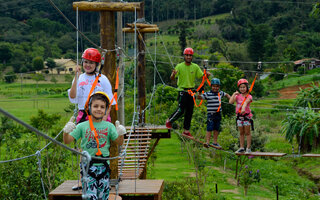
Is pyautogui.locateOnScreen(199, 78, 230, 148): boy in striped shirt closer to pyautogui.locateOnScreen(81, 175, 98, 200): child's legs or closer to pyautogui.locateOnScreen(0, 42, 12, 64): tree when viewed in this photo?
pyautogui.locateOnScreen(81, 175, 98, 200): child's legs

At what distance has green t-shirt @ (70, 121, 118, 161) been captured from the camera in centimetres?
421

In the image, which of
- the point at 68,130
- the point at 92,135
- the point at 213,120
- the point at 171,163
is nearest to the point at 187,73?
the point at 213,120

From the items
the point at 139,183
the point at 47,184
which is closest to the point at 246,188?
the point at 47,184

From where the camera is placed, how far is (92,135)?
13.8 ft

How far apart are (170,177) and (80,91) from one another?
18952mm

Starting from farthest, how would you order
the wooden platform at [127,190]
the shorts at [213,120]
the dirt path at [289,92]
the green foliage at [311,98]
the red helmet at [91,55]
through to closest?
the dirt path at [289,92], the green foliage at [311,98], the shorts at [213,120], the wooden platform at [127,190], the red helmet at [91,55]

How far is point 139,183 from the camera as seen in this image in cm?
616

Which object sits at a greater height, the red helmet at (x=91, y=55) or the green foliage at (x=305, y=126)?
the red helmet at (x=91, y=55)

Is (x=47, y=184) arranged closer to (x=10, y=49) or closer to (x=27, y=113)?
(x=27, y=113)

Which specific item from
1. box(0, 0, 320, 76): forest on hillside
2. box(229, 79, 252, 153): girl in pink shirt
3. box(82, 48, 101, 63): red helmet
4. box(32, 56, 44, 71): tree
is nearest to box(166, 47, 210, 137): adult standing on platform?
box(229, 79, 252, 153): girl in pink shirt

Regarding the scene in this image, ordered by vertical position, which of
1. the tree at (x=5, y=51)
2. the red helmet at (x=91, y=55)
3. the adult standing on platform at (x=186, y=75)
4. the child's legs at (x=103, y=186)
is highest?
the tree at (x=5, y=51)

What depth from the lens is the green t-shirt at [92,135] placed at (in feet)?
13.8

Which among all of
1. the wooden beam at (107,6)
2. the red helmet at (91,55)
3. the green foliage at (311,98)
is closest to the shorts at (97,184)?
the red helmet at (91,55)

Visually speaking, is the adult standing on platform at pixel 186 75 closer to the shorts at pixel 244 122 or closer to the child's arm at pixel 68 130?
the shorts at pixel 244 122
